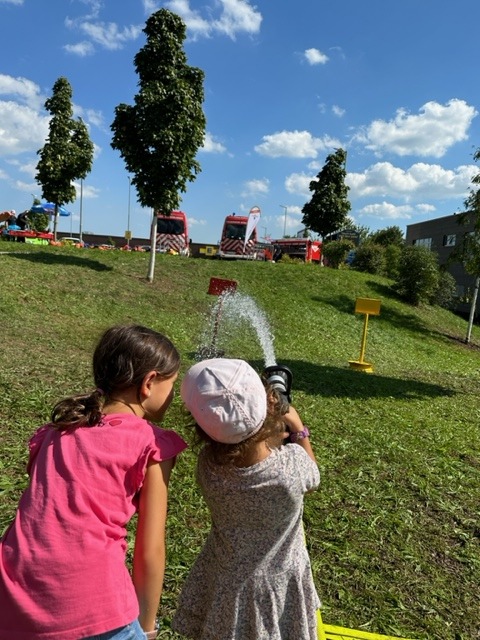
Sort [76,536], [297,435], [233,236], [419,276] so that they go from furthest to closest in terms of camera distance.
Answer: [233,236] < [419,276] < [297,435] < [76,536]

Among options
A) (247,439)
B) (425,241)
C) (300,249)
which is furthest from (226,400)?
(425,241)

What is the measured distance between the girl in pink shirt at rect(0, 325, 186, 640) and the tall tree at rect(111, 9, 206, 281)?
42.2 feet

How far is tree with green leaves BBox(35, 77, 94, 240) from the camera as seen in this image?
22.4 metres

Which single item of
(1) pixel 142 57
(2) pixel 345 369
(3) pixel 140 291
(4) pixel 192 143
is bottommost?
(2) pixel 345 369

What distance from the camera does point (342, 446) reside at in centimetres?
545

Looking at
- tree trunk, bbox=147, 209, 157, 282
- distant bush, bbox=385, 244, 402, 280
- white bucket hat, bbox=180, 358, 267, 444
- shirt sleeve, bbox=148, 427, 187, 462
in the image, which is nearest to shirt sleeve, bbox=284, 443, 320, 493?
A: white bucket hat, bbox=180, 358, 267, 444

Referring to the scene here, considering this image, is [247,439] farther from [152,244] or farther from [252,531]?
[152,244]

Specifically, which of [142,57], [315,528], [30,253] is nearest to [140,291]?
[30,253]

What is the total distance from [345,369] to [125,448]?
9.20 meters

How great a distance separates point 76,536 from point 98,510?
0.28ft

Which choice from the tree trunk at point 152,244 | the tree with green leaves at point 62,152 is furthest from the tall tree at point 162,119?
the tree with green leaves at point 62,152

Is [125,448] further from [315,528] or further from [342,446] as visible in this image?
[342,446]

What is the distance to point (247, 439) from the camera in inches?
62.3

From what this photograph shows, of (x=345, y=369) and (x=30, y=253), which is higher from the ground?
(x=30, y=253)
